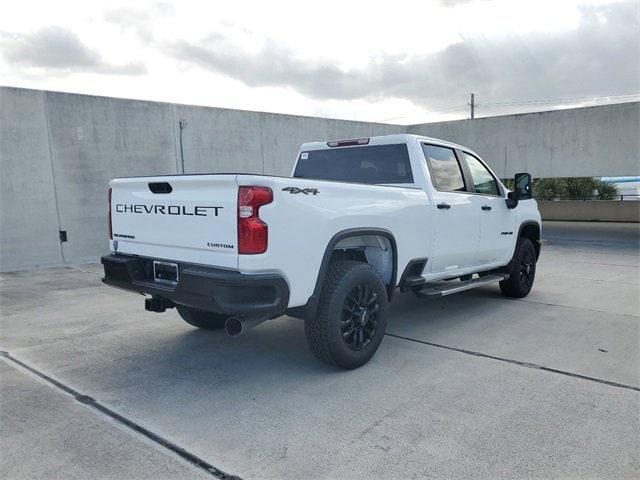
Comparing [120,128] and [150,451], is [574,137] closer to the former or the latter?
[120,128]

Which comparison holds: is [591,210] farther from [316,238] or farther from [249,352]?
[316,238]

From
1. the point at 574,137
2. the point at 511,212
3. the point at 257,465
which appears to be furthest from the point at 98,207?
the point at 574,137

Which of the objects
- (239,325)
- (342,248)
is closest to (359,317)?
(342,248)

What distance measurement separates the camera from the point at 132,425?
10.7 feet

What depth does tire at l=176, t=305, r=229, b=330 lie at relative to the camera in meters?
5.17

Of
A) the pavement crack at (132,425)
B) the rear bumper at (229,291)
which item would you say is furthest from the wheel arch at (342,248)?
the pavement crack at (132,425)

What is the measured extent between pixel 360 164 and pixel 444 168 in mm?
904

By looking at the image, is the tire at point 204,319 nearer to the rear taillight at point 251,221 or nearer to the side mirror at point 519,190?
the rear taillight at point 251,221

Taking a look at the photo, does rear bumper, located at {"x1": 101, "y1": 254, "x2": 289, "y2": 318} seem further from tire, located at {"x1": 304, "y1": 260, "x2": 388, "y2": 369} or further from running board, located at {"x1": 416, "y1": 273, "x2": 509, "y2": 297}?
running board, located at {"x1": 416, "y1": 273, "x2": 509, "y2": 297}

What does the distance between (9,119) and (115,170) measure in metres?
2.10

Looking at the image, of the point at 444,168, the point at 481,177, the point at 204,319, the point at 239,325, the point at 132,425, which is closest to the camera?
the point at 132,425

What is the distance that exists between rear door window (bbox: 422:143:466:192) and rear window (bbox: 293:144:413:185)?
0.29 metres

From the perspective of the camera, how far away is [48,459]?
2.87m

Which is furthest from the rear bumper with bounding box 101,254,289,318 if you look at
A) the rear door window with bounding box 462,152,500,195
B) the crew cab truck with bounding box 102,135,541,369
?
the rear door window with bounding box 462,152,500,195
